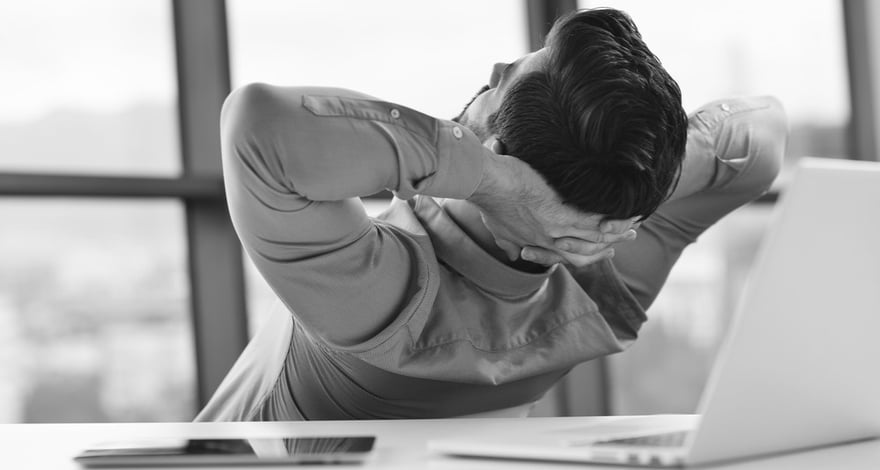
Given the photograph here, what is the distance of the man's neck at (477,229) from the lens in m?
1.02

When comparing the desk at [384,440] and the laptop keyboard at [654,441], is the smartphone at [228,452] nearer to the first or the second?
the desk at [384,440]

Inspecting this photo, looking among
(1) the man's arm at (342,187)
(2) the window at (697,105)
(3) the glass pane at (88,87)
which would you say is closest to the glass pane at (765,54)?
(2) the window at (697,105)

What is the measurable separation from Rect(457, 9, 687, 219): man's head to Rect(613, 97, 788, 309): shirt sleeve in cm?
27

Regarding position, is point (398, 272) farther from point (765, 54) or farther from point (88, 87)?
point (765, 54)

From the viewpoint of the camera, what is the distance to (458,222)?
3.41 ft

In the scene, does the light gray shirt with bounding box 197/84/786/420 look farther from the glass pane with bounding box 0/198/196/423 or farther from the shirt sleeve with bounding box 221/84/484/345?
the glass pane with bounding box 0/198/196/423

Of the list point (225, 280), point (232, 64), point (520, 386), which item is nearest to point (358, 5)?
point (232, 64)

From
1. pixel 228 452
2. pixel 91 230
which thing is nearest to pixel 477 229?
pixel 228 452

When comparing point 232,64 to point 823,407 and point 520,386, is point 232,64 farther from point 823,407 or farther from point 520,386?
point 823,407

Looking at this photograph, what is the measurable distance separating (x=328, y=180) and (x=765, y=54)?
7.98 ft

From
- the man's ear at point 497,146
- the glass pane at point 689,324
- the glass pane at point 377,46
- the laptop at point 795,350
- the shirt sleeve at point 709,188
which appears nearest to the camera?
the laptop at point 795,350

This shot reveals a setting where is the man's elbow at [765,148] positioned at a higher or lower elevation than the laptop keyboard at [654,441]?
higher

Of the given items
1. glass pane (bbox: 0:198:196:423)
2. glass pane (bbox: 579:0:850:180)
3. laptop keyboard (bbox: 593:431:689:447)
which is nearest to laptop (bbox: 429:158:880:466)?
laptop keyboard (bbox: 593:431:689:447)

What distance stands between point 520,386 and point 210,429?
1.36 ft
